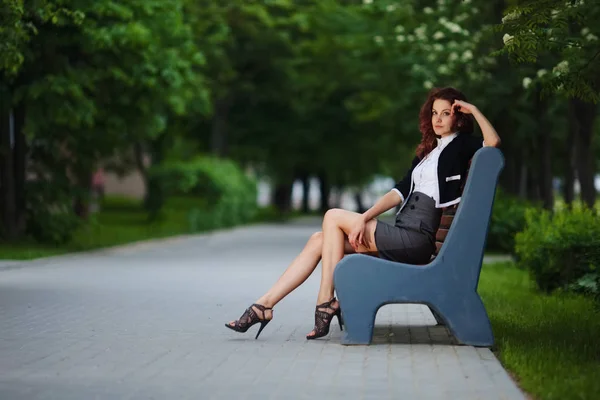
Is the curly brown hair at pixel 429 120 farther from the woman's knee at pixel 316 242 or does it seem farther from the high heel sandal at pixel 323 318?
the high heel sandal at pixel 323 318

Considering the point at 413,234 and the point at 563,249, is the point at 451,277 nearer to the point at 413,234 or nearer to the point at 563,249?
the point at 413,234

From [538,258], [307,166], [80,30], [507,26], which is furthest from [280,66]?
[507,26]

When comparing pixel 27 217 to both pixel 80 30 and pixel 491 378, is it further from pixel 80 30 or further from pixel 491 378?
pixel 491 378

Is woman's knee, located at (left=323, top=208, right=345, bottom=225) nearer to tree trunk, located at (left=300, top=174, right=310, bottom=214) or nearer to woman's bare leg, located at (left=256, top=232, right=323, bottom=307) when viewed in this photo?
woman's bare leg, located at (left=256, top=232, right=323, bottom=307)

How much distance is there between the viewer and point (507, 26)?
9.88 m

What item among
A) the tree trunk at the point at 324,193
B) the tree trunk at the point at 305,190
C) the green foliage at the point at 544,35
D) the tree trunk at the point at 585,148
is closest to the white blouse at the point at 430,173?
the green foliage at the point at 544,35

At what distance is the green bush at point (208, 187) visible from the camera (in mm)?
36719

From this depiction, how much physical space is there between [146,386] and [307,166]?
5216 centimetres

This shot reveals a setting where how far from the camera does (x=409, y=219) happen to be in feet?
31.3

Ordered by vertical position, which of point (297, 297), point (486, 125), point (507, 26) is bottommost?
point (297, 297)

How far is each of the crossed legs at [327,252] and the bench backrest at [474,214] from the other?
698 millimetres

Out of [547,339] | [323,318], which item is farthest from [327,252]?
[547,339]

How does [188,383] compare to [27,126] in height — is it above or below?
below

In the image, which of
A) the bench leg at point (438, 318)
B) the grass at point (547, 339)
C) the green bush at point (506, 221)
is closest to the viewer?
the grass at point (547, 339)
